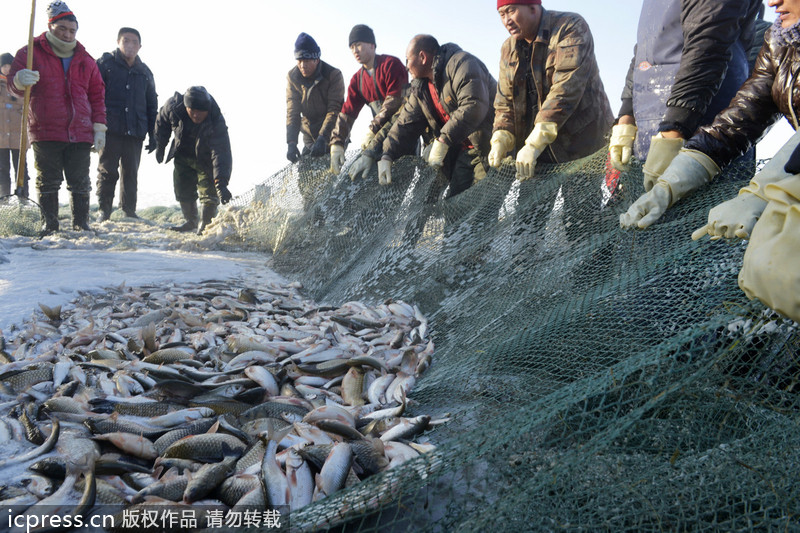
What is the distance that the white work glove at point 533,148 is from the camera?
3832 mm

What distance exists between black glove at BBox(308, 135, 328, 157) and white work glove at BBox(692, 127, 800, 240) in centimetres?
565

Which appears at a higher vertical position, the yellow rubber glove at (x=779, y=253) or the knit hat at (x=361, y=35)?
the knit hat at (x=361, y=35)

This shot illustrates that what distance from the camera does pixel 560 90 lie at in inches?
158

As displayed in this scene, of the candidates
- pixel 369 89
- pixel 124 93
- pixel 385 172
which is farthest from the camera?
pixel 124 93

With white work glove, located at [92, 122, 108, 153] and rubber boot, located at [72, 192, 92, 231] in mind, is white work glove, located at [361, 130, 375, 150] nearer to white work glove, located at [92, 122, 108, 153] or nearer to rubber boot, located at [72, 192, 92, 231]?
white work glove, located at [92, 122, 108, 153]

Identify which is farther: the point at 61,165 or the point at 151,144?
the point at 151,144

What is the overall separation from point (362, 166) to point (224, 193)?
340 centimetres

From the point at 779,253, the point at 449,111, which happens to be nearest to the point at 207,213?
the point at 449,111

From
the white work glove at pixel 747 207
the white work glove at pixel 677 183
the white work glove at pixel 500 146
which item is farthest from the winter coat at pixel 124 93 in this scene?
the white work glove at pixel 747 207

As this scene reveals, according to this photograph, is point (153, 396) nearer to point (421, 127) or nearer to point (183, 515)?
point (183, 515)

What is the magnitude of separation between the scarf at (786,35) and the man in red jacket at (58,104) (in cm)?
744

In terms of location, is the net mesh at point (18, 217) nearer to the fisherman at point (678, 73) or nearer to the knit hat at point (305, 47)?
the knit hat at point (305, 47)

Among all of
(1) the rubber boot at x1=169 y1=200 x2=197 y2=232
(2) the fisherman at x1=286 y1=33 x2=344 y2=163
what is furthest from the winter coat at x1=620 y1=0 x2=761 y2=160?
(1) the rubber boot at x1=169 y1=200 x2=197 y2=232

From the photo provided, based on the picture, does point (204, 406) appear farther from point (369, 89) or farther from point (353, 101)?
point (353, 101)
